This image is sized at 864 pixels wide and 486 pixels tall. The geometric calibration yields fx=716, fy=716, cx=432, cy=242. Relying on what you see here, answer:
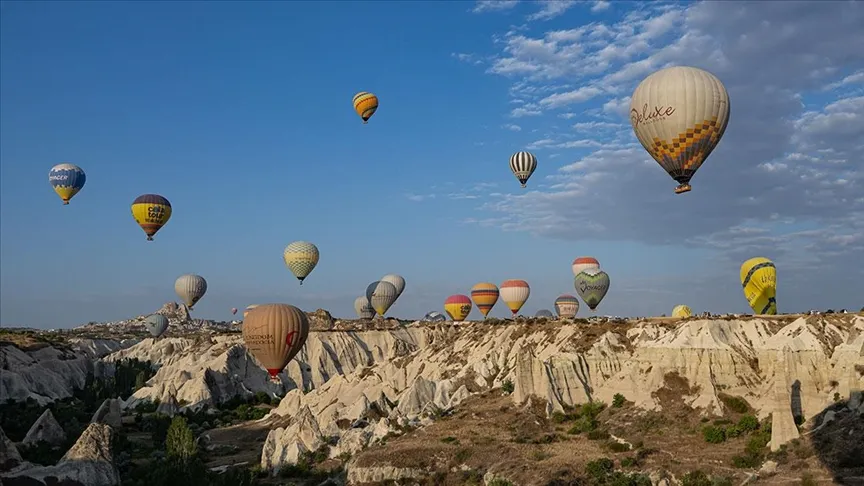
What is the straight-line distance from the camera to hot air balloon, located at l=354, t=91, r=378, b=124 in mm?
86125

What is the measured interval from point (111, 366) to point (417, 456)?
259 feet

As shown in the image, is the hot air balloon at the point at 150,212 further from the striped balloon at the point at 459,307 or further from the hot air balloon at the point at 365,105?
the striped balloon at the point at 459,307

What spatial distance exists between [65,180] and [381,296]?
5482 cm

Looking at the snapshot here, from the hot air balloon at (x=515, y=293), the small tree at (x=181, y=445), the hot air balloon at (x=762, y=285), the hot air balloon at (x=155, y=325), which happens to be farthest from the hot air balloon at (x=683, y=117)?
the hot air balloon at (x=155, y=325)

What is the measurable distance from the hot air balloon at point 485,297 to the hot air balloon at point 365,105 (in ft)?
111

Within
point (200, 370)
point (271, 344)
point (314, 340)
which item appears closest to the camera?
point (271, 344)

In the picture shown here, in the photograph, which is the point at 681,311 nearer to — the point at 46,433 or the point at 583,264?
the point at 583,264

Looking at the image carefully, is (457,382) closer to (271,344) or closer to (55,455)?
(271,344)

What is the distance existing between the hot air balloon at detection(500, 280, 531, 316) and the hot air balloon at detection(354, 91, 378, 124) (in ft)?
111

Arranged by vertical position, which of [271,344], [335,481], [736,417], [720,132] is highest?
[720,132]

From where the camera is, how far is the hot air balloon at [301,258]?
9931 centimetres

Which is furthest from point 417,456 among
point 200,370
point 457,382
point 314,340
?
point 314,340

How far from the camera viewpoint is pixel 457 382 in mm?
61688

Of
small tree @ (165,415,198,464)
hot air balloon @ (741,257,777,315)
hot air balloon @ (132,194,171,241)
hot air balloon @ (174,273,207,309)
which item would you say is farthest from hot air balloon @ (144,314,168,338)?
hot air balloon @ (741,257,777,315)
